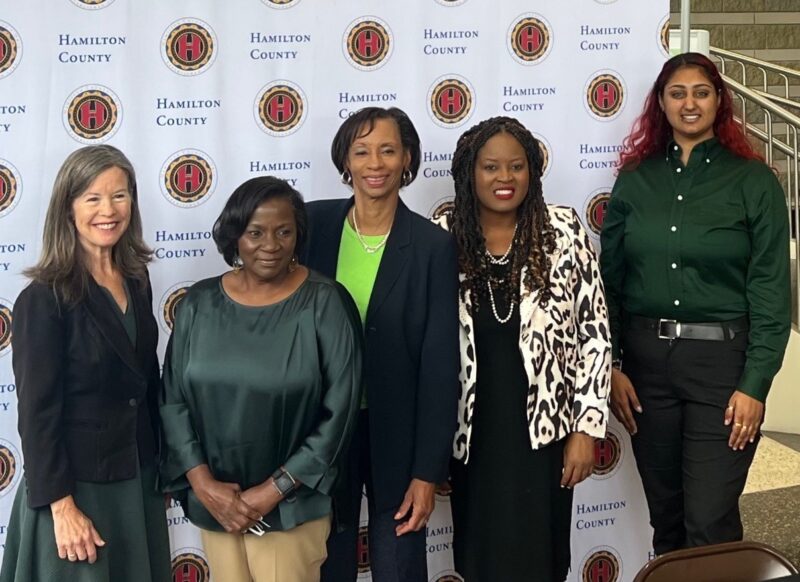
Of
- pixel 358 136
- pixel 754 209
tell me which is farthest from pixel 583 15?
pixel 358 136

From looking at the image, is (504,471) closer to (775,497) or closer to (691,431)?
(691,431)

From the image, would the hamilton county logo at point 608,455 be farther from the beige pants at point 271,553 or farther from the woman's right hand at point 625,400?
the beige pants at point 271,553

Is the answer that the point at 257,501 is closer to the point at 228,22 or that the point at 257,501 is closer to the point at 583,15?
the point at 228,22

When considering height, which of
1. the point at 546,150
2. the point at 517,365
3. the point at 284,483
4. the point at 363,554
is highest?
the point at 546,150

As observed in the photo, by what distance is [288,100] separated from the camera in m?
2.77

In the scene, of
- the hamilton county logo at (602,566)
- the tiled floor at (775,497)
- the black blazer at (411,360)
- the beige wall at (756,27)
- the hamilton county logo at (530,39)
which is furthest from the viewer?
the beige wall at (756,27)

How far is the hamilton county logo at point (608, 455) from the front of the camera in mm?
3141

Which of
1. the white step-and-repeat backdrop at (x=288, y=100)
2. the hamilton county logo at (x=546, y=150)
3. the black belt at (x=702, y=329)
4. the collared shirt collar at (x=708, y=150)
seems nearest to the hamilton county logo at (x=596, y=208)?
the white step-and-repeat backdrop at (x=288, y=100)

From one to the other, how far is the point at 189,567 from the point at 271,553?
98 centimetres

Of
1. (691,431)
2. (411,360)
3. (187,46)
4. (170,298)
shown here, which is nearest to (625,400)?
(691,431)

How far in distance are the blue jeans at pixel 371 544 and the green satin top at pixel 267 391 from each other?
25 centimetres

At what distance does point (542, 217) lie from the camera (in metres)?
2.33

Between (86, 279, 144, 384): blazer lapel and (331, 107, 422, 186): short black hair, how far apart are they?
2.36ft

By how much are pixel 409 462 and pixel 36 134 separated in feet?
4.85
